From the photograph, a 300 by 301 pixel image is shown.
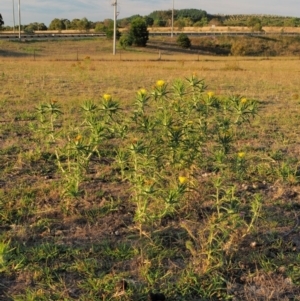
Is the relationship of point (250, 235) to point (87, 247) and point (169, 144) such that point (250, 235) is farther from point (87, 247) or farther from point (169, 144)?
point (87, 247)

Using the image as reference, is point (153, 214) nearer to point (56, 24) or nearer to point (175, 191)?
point (175, 191)

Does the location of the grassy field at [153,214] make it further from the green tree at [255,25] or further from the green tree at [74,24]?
the green tree at [255,25]

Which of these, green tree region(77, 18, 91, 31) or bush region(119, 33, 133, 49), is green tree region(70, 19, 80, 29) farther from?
bush region(119, 33, 133, 49)

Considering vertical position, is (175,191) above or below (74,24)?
below

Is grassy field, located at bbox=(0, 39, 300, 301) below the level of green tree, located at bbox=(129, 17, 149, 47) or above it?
below

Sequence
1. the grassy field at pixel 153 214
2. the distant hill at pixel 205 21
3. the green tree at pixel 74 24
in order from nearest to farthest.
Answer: the grassy field at pixel 153 214, the green tree at pixel 74 24, the distant hill at pixel 205 21

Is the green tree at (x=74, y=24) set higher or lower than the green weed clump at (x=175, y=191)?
higher

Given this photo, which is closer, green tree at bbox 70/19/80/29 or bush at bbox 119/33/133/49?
bush at bbox 119/33/133/49

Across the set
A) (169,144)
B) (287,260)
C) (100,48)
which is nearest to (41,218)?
(169,144)

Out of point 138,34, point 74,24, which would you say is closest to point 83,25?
point 74,24

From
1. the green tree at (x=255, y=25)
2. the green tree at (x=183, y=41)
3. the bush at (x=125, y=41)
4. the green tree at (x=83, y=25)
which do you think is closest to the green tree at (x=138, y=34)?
the bush at (x=125, y=41)

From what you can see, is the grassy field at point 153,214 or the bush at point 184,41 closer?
the grassy field at point 153,214

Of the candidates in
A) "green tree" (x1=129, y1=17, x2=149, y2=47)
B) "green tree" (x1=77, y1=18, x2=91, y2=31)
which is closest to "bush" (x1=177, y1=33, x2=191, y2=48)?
"green tree" (x1=129, y1=17, x2=149, y2=47)

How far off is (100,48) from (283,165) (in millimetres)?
41961
